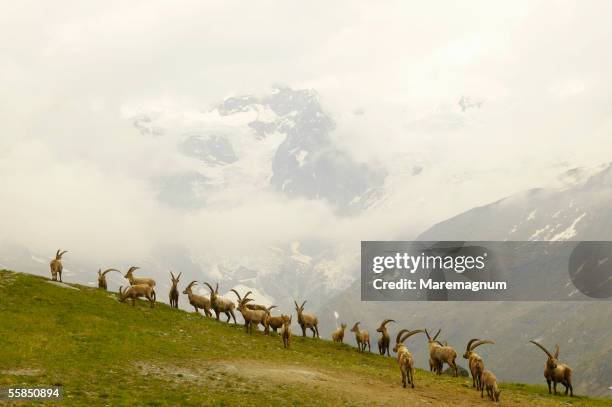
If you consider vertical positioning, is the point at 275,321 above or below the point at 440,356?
above

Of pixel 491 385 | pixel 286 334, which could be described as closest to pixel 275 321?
pixel 286 334

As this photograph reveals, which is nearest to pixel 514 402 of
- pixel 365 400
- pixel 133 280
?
pixel 365 400

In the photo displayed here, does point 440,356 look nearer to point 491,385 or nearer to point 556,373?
point 556,373

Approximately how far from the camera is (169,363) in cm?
3981

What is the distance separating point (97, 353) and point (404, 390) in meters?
18.9

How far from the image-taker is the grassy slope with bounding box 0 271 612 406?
33.7 m

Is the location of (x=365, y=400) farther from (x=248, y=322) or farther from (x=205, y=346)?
(x=248, y=322)

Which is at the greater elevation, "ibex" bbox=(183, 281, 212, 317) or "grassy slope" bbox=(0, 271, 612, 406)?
"ibex" bbox=(183, 281, 212, 317)

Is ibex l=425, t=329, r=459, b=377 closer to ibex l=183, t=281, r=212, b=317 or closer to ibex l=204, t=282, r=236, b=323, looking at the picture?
ibex l=204, t=282, r=236, b=323

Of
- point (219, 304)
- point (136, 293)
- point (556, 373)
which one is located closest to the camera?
point (556, 373)

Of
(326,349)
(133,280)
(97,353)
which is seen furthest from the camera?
(133,280)

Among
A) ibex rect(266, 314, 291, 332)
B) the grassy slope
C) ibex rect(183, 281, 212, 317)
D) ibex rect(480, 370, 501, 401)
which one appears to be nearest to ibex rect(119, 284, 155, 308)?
the grassy slope

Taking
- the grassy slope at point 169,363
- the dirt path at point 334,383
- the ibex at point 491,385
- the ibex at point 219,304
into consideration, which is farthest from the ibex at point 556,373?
the ibex at point 219,304

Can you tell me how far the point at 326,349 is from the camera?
58.4m
